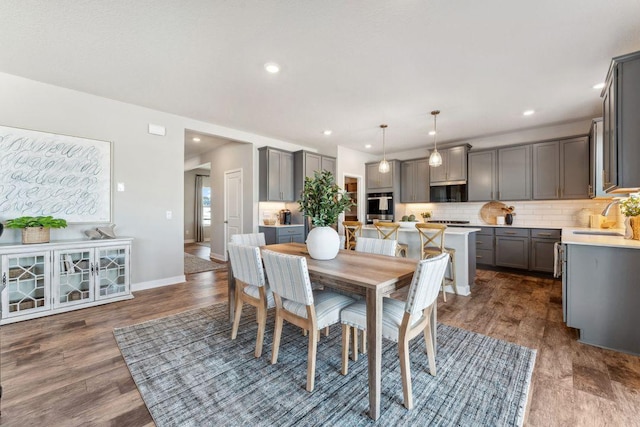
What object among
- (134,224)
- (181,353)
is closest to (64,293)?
(134,224)

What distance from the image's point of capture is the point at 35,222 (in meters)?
2.94

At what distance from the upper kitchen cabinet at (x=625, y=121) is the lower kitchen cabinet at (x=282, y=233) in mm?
4407

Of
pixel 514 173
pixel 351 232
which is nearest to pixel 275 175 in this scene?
pixel 351 232

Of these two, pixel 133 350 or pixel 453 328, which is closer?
pixel 133 350

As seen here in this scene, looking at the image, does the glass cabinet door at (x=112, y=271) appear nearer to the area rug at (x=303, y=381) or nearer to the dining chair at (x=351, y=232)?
the area rug at (x=303, y=381)

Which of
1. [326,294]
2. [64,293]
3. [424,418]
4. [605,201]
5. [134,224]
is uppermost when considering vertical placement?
[605,201]

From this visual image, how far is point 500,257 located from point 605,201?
5.84 ft

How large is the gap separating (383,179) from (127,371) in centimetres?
594

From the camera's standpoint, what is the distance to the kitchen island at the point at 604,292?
2.21 m

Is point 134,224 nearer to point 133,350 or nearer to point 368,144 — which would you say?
point 133,350

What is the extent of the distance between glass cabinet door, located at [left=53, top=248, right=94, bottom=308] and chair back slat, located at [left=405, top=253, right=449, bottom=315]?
11.8 feet

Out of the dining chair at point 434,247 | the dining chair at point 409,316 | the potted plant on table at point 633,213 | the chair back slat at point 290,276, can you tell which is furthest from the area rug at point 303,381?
the potted plant on table at point 633,213

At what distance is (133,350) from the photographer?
227 centimetres

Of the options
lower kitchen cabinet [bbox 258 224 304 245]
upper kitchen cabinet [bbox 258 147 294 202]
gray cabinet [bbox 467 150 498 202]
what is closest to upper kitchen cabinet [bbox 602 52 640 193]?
gray cabinet [bbox 467 150 498 202]
